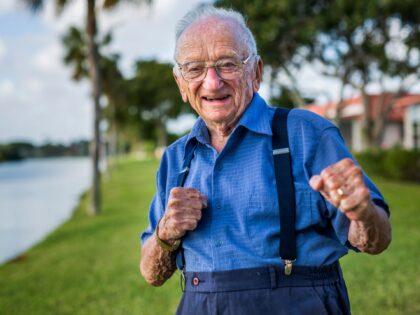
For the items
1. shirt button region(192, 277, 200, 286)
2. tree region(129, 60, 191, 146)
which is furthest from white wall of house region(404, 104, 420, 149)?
shirt button region(192, 277, 200, 286)

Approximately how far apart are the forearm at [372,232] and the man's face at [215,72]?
0.66 metres

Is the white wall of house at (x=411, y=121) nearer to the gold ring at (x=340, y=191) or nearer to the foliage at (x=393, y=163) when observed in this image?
the foliage at (x=393, y=163)

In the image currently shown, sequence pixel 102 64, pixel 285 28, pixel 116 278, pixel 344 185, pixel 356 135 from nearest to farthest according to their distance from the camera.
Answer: pixel 344 185
pixel 116 278
pixel 285 28
pixel 102 64
pixel 356 135

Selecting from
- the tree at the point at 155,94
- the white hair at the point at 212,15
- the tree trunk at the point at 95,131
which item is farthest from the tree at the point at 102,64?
the white hair at the point at 212,15

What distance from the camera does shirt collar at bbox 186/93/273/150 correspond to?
2.08m

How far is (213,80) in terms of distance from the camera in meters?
2.15

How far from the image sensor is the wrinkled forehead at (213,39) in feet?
7.06

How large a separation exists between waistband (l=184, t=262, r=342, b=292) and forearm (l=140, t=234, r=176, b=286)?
29cm

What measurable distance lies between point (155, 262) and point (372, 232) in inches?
36.4

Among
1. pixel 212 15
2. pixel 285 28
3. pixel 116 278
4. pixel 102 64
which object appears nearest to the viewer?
pixel 212 15

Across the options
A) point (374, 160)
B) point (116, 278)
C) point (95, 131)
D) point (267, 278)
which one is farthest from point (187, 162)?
point (374, 160)

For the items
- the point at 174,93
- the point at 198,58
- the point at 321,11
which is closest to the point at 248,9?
the point at 321,11

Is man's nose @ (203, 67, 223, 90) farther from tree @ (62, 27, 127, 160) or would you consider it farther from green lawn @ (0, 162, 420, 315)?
tree @ (62, 27, 127, 160)

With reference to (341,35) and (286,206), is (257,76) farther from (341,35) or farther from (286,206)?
(341,35)
